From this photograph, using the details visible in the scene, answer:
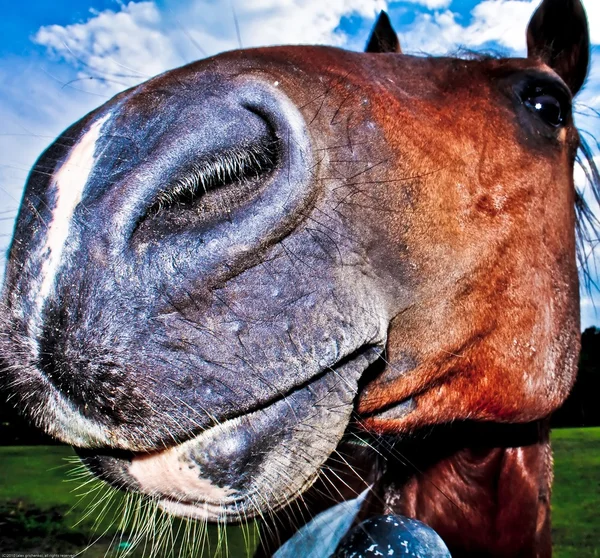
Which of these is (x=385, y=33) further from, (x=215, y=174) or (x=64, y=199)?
(x=64, y=199)

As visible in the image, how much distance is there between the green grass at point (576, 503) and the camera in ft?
27.3

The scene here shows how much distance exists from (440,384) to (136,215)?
1.29 metres

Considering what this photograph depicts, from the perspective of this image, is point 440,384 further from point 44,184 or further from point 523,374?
point 44,184

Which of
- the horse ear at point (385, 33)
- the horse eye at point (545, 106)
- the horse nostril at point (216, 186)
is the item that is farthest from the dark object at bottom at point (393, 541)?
the horse ear at point (385, 33)

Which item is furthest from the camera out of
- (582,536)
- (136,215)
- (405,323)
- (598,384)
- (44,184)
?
(598,384)

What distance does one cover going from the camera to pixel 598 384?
3014cm

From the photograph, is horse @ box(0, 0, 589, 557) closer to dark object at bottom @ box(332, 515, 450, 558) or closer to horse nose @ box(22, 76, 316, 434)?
horse nose @ box(22, 76, 316, 434)

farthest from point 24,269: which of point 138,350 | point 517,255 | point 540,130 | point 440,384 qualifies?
point 540,130

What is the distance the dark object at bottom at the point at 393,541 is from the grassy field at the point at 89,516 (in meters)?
0.58

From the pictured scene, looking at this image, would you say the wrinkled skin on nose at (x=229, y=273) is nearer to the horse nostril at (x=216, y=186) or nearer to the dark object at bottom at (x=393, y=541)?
the horse nostril at (x=216, y=186)

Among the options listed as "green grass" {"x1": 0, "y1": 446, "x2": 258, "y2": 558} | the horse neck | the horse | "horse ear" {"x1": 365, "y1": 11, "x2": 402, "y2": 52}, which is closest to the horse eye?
the horse

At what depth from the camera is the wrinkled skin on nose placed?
1.22 m

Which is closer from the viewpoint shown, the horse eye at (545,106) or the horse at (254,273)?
the horse at (254,273)

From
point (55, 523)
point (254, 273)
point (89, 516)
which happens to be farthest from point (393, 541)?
point (55, 523)
